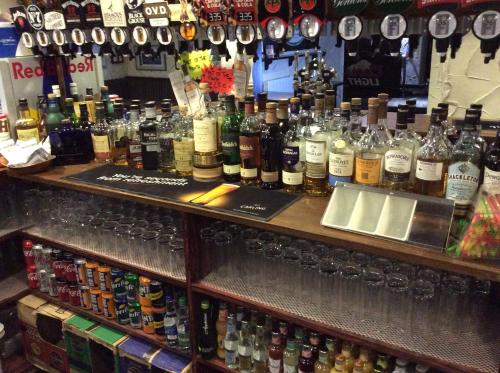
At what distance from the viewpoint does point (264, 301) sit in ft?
5.90

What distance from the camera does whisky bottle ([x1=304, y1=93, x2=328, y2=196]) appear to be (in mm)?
1677

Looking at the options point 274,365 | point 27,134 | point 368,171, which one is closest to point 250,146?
point 368,171

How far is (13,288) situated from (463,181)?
237 centimetres

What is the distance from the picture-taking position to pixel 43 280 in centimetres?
258

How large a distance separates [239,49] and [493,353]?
1.50 metres

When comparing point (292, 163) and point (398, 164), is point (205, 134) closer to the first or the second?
point (292, 163)

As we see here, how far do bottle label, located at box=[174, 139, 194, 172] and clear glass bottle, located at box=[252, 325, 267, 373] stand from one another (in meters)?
0.74

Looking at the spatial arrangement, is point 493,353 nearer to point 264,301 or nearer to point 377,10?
point 264,301

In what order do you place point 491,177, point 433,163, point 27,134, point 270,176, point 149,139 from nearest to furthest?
point 491,177
point 433,163
point 270,176
point 149,139
point 27,134

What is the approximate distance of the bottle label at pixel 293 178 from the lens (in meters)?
1.77

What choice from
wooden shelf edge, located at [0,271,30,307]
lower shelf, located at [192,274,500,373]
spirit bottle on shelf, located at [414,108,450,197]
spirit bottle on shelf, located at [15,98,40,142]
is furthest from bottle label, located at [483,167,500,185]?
wooden shelf edge, located at [0,271,30,307]

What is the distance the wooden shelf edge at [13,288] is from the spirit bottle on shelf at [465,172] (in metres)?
2.26

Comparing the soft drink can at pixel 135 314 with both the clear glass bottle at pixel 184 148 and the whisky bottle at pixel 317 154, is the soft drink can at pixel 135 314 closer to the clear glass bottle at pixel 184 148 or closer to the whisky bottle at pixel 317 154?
the clear glass bottle at pixel 184 148

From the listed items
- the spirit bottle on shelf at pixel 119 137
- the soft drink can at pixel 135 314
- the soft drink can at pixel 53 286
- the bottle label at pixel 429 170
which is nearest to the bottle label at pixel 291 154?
the bottle label at pixel 429 170
